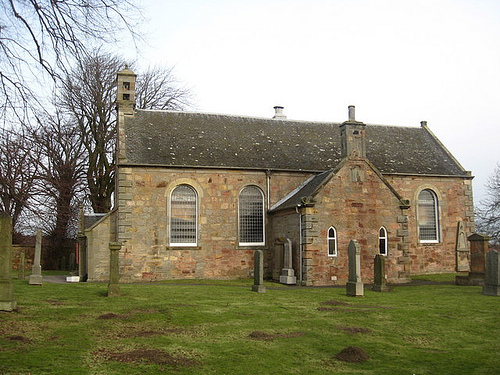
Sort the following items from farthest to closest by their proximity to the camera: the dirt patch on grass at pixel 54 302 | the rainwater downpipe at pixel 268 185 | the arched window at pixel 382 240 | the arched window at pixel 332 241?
the rainwater downpipe at pixel 268 185, the arched window at pixel 382 240, the arched window at pixel 332 241, the dirt patch on grass at pixel 54 302

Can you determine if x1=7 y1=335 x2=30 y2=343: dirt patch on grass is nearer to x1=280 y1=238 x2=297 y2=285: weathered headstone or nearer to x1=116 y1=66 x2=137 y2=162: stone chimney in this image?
x1=280 y1=238 x2=297 y2=285: weathered headstone

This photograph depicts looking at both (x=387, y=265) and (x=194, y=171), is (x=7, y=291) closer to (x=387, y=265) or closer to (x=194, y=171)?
(x=194, y=171)

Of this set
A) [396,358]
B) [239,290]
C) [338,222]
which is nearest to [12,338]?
[396,358]

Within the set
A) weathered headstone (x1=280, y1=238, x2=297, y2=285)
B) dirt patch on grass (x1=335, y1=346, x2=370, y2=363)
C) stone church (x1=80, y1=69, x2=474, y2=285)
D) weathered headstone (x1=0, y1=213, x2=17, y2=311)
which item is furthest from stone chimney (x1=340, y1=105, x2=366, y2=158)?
weathered headstone (x1=0, y1=213, x2=17, y2=311)

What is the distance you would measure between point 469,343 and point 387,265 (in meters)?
13.5

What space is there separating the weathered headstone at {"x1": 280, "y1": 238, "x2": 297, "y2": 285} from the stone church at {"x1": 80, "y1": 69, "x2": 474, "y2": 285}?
118mm

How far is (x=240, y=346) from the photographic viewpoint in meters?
9.84

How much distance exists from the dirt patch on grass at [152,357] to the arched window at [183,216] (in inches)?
643

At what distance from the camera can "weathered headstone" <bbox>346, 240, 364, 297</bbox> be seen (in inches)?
688

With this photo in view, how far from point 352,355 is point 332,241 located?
1426 centimetres

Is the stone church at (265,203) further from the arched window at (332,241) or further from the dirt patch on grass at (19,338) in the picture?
the dirt patch on grass at (19,338)

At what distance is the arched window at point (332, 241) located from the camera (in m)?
23.2

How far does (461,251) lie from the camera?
97.7 ft

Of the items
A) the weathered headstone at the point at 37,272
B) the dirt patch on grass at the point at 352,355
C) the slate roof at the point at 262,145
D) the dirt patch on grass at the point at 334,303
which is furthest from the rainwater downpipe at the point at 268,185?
the dirt patch on grass at the point at 352,355
